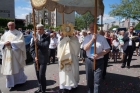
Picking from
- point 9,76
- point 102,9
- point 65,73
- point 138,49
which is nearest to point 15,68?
point 9,76

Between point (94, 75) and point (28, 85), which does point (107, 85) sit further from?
point (28, 85)

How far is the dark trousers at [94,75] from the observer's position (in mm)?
4395

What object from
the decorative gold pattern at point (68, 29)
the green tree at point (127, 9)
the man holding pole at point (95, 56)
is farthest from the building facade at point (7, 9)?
the man holding pole at point (95, 56)

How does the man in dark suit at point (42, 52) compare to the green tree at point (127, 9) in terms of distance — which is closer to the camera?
the man in dark suit at point (42, 52)

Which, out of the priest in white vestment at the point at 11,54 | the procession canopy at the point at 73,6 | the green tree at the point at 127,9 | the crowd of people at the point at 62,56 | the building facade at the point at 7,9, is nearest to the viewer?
the crowd of people at the point at 62,56

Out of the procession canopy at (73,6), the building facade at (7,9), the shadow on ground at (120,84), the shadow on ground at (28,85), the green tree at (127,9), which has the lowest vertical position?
the shadow on ground at (28,85)

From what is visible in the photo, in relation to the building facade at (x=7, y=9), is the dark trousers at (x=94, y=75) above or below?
below

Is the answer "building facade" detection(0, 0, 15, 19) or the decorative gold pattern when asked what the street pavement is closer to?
the decorative gold pattern

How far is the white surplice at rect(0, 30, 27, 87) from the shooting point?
5863 mm

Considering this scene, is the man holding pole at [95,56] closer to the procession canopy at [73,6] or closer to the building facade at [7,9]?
the procession canopy at [73,6]

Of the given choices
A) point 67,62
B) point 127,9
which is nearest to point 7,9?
point 127,9

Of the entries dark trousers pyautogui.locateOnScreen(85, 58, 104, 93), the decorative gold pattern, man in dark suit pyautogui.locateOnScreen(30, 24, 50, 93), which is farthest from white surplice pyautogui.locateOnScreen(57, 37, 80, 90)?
dark trousers pyautogui.locateOnScreen(85, 58, 104, 93)

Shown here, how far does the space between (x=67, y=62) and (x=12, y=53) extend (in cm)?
204

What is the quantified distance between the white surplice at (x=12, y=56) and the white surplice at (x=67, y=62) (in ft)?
5.52
